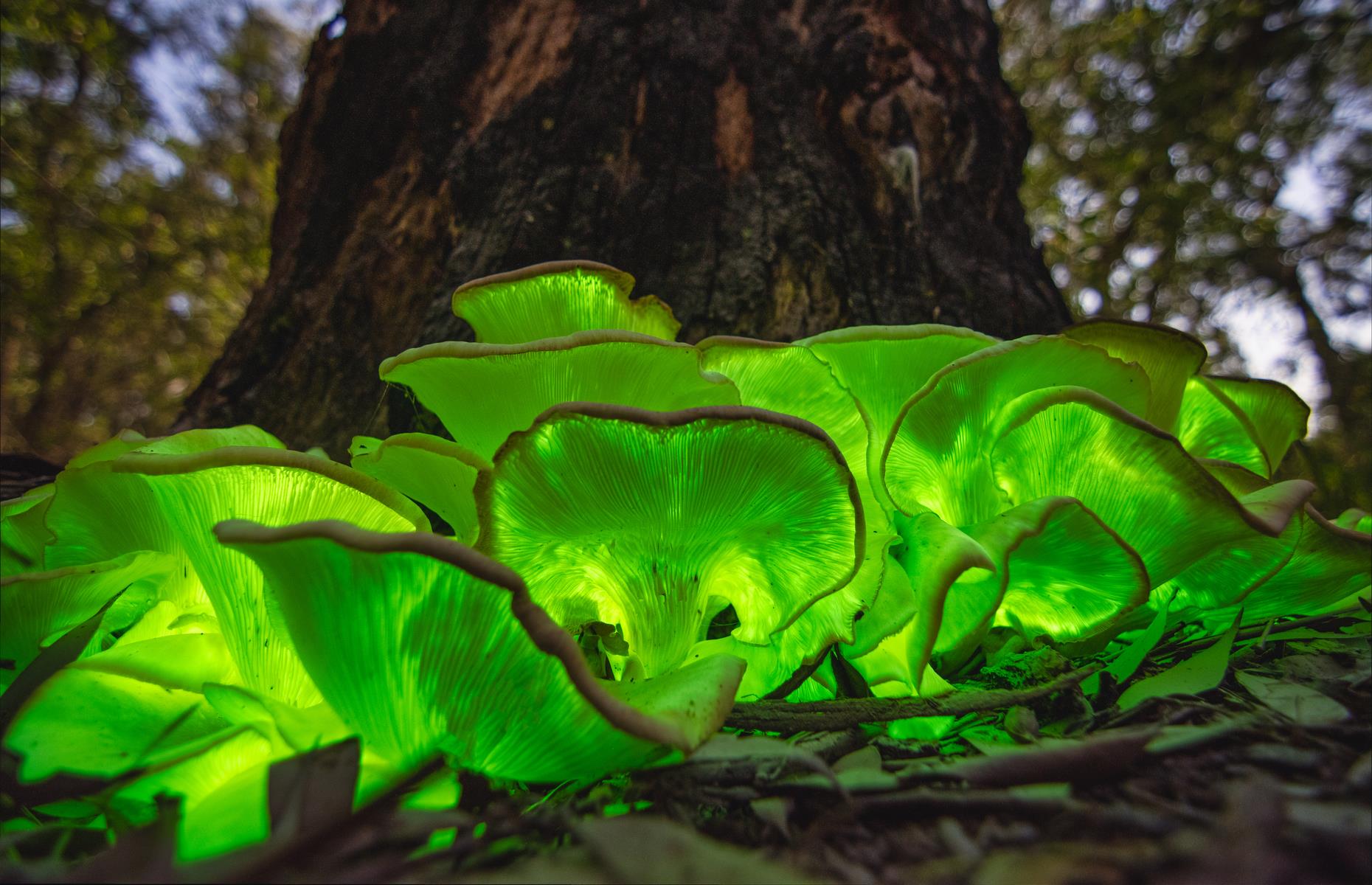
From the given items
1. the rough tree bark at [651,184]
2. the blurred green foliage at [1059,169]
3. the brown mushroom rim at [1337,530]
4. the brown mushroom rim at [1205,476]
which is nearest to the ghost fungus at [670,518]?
the brown mushroom rim at [1205,476]

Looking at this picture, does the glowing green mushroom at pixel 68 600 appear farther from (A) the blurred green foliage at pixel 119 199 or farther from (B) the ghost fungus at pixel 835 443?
(A) the blurred green foliage at pixel 119 199

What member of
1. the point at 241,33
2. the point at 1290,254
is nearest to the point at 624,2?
the point at 1290,254

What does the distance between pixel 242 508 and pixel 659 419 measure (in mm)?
625

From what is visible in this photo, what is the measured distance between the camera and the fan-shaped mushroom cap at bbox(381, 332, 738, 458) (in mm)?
997

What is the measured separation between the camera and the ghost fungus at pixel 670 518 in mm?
806

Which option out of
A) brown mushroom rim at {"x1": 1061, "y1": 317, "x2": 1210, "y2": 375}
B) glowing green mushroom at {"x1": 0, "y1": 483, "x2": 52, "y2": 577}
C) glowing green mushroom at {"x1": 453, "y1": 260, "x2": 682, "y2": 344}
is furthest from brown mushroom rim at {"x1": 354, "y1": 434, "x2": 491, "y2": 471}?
brown mushroom rim at {"x1": 1061, "y1": 317, "x2": 1210, "y2": 375}

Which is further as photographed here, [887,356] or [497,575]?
[887,356]

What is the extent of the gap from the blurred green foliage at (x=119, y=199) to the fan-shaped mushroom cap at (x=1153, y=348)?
627cm

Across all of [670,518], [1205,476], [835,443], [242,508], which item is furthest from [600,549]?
[1205,476]

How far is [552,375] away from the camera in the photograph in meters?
1.05

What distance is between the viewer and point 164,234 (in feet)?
23.4

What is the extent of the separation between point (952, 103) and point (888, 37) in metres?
0.33

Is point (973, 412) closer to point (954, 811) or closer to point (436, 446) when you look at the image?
point (954, 811)

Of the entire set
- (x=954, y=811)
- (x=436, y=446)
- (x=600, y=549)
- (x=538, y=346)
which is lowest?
(x=954, y=811)
